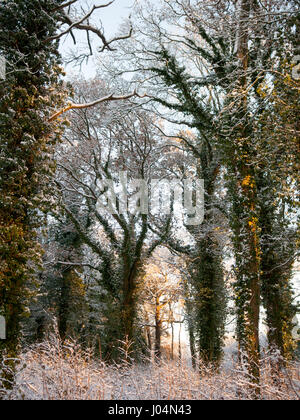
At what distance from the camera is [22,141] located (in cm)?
596

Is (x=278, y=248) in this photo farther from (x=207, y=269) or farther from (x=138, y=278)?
(x=138, y=278)

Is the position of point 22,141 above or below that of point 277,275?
above

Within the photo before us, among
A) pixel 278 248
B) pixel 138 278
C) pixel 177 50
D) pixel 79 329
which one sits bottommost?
pixel 79 329

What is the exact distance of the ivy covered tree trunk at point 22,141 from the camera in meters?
5.45

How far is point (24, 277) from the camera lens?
220 inches

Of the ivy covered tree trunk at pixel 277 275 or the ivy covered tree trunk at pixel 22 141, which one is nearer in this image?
the ivy covered tree trunk at pixel 22 141

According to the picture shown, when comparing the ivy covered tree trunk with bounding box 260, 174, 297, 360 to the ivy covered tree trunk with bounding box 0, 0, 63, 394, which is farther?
the ivy covered tree trunk with bounding box 260, 174, 297, 360

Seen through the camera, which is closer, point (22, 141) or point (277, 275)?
point (22, 141)

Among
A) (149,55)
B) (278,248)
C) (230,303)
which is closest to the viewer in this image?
(278,248)

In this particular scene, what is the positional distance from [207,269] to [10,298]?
7.50m

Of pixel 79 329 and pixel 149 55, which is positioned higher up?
pixel 149 55

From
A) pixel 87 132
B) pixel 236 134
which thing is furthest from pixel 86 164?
pixel 236 134

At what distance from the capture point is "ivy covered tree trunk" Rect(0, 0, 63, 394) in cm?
545

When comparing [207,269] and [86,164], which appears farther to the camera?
[86,164]
